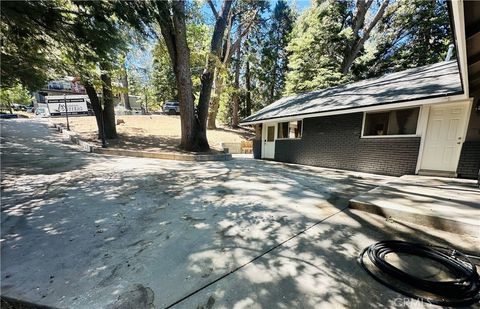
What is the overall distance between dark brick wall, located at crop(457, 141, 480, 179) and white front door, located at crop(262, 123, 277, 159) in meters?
7.44

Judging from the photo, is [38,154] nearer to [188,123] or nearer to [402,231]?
[188,123]

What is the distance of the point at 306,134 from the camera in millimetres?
9836

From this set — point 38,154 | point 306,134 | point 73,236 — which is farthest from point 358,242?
point 38,154

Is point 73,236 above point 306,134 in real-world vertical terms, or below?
below

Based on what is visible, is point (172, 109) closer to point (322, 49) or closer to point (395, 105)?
point (322, 49)

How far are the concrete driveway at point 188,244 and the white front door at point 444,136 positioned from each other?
9.55 ft

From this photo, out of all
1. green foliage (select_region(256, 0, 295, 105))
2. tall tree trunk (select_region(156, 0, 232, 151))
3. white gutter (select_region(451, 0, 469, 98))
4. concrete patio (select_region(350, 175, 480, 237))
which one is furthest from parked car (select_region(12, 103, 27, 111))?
white gutter (select_region(451, 0, 469, 98))

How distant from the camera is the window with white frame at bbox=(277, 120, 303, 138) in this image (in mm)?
10419

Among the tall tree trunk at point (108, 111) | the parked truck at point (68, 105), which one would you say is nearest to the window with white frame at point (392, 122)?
the tall tree trunk at point (108, 111)

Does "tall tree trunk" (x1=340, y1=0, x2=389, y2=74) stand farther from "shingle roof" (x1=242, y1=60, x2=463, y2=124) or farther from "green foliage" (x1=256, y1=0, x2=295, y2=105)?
"shingle roof" (x1=242, y1=60, x2=463, y2=124)

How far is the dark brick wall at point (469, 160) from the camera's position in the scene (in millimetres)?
5667

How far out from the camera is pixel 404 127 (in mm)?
6891

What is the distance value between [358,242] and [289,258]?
1.05m

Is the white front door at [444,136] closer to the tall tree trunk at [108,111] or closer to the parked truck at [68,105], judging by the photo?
the tall tree trunk at [108,111]
